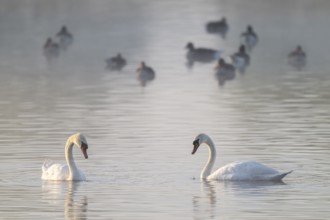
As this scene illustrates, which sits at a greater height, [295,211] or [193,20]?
[193,20]

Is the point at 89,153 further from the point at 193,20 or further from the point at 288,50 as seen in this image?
the point at 193,20

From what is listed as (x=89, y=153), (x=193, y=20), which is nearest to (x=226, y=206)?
(x=89, y=153)

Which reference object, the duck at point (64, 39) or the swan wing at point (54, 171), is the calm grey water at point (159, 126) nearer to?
the swan wing at point (54, 171)

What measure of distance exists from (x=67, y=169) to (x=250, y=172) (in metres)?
2.74

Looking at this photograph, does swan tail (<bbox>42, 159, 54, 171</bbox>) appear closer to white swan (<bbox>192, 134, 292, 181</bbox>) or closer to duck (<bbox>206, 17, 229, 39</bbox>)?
white swan (<bbox>192, 134, 292, 181</bbox>)

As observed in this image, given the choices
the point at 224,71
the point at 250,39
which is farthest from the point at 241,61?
the point at 250,39

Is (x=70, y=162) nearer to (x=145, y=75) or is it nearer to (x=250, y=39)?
(x=145, y=75)

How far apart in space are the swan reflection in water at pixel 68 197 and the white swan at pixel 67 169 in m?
0.09

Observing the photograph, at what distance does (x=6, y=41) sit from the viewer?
61406 millimetres

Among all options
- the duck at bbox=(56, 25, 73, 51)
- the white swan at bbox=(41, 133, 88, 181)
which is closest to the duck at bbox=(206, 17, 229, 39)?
the duck at bbox=(56, 25, 73, 51)

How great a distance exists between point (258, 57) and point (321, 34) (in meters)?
9.42

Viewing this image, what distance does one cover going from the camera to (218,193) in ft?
67.9

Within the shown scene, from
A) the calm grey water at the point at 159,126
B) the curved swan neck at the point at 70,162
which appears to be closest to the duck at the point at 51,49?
the calm grey water at the point at 159,126

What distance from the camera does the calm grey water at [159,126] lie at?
1959 cm
